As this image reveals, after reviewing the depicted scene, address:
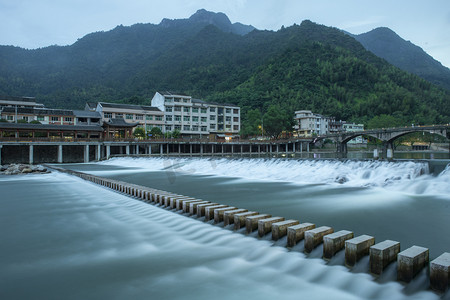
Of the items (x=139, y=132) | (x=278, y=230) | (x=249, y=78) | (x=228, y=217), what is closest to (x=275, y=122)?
(x=139, y=132)

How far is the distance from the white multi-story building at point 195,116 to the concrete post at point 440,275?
7039cm

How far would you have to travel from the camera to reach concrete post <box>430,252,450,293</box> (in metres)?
3.55

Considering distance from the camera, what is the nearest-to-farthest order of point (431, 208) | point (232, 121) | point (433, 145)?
point (431, 208)
point (433, 145)
point (232, 121)

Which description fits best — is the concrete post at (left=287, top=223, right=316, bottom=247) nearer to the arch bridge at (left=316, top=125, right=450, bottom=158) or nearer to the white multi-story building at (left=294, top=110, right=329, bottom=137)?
the arch bridge at (left=316, top=125, right=450, bottom=158)

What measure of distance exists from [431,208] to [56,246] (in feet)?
37.0

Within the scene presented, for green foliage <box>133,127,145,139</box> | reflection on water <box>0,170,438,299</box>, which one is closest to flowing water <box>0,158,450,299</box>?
reflection on water <box>0,170,438,299</box>

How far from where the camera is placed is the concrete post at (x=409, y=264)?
151 inches

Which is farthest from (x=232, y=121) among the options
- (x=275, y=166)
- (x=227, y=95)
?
(x=275, y=166)

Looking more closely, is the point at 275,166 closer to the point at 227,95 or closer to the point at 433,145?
the point at 433,145

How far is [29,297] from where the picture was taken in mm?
3984

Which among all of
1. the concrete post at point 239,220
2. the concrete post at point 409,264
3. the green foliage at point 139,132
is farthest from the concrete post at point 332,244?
the green foliage at point 139,132

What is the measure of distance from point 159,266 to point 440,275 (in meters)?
3.93

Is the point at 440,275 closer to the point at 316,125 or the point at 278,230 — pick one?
the point at 278,230

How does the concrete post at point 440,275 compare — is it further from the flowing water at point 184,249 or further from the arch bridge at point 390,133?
the arch bridge at point 390,133
